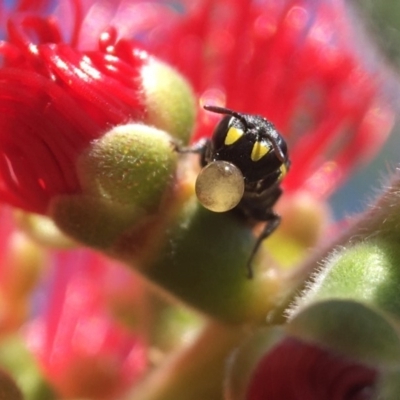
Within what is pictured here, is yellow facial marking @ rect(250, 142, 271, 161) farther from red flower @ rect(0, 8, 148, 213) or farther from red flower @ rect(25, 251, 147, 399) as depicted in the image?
red flower @ rect(25, 251, 147, 399)

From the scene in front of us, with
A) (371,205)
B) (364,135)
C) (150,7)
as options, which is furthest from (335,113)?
(371,205)

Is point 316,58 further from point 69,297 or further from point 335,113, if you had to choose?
point 69,297

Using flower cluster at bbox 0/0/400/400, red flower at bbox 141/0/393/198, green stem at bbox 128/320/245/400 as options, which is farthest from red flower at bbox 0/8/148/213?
red flower at bbox 141/0/393/198

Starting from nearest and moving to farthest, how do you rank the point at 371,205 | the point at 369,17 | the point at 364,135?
the point at 369,17, the point at 371,205, the point at 364,135

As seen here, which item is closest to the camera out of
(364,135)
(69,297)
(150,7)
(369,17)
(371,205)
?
(369,17)

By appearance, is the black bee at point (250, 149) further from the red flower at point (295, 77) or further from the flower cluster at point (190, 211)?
the red flower at point (295, 77)
